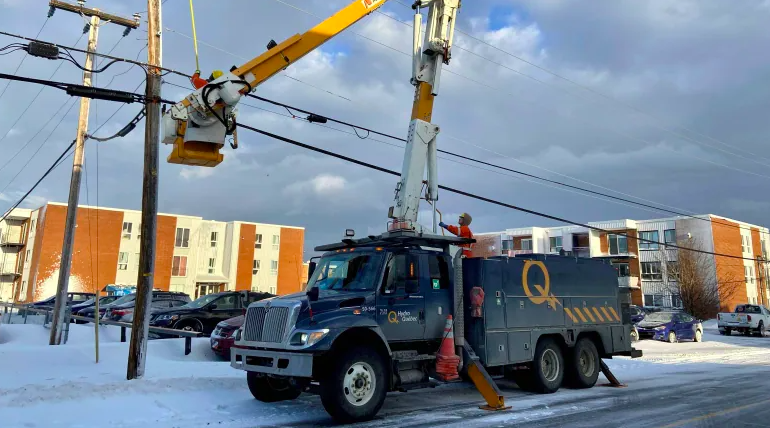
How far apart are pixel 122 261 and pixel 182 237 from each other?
672 cm

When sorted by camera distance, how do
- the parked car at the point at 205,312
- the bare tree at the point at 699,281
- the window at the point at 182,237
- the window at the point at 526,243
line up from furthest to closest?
the window at the point at 526,243, the window at the point at 182,237, the bare tree at the point at 699,281, the parked car at the point at 205,312

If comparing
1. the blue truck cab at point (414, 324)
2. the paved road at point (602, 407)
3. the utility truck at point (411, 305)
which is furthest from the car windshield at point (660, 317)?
the blue truck cab at point (414, 324)

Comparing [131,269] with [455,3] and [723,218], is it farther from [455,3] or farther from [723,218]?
[723,218]

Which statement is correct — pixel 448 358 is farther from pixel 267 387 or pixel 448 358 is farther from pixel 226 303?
pixel 226 303

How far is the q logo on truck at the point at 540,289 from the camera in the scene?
10.3m

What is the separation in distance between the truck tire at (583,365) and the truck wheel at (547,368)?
0.27 meters

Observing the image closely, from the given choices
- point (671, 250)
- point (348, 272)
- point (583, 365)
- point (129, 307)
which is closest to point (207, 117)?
point (348, 272)

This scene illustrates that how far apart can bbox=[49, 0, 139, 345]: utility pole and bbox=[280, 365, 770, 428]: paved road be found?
1079cm

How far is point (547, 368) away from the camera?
35.3 ft

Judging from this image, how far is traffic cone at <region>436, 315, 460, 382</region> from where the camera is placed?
8719 millimetres

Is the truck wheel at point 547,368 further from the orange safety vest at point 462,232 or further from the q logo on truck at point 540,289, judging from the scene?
the orange safety vest at point 462,232

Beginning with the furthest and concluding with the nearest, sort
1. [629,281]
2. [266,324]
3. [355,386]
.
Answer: [629,281] < [266,324] < [355,386]

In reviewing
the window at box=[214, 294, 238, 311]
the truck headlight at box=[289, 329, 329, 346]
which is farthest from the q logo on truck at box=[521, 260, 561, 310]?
the window at box=[214, 294, 238, 311]

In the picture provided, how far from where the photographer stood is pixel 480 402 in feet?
31.2
